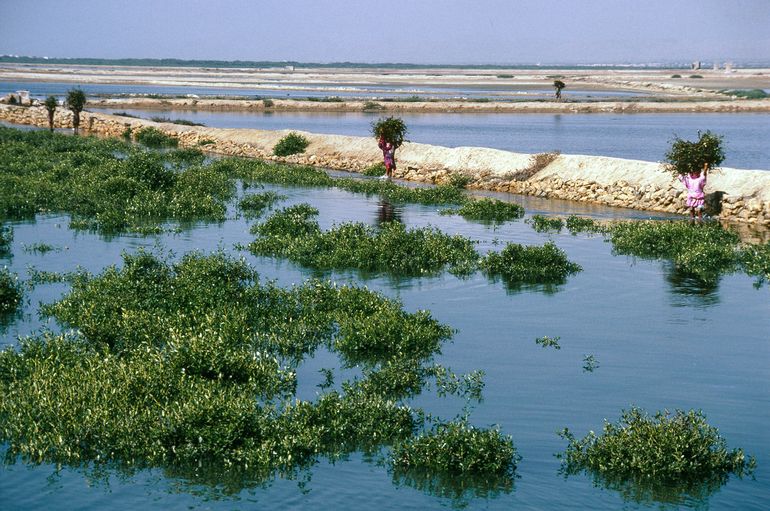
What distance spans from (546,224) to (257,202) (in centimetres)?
1094

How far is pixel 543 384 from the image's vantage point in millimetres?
15883

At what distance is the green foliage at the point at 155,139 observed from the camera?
202 feet

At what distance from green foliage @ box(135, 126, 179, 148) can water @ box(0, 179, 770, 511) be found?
31690 mm

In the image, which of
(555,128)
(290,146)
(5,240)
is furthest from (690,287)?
(555,128)

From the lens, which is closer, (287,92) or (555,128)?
(555,128)

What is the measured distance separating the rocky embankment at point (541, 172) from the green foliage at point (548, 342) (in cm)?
1748

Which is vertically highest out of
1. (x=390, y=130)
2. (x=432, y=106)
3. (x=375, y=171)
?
(x=432, y=106)

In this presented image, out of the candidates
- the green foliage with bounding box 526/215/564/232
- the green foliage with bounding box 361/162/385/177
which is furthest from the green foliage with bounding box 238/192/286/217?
the green foliage with bounding box 361/162/385/177

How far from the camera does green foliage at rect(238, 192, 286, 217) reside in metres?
34.2

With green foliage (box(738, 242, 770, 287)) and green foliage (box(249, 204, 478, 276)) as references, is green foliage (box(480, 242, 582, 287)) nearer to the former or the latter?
green foliage (box(249, 204, 478, 276))

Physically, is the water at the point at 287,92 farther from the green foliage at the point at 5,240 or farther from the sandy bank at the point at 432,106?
the green foliage at the point at 5,240

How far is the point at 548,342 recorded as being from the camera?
1823cm

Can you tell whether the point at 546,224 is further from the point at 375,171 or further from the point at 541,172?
the point at 375,171

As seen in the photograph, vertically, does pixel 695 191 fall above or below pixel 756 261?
above
